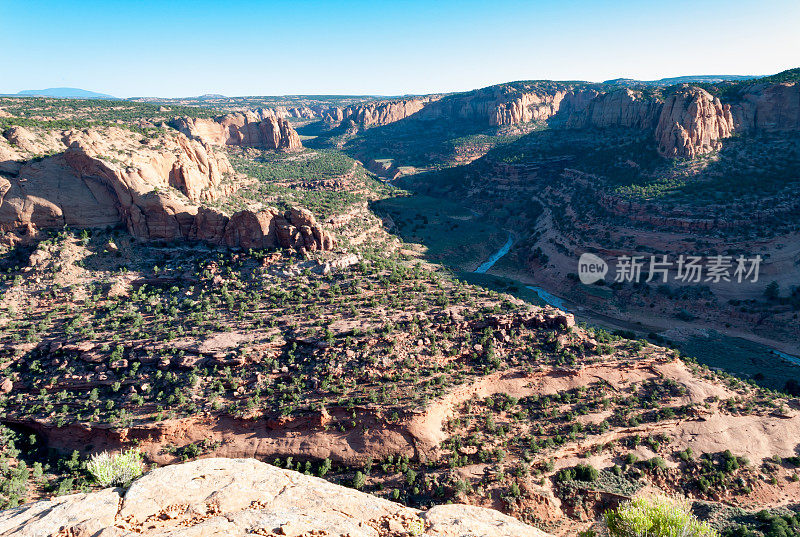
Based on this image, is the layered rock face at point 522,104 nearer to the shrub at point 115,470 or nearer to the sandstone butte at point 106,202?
the sandstone butte at point 106,202

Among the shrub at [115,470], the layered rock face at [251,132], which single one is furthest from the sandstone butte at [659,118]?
the shrub at [115,470]

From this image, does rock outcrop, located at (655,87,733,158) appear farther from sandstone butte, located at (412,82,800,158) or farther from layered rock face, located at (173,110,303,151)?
layered rock face, located at (173,110,303,151)

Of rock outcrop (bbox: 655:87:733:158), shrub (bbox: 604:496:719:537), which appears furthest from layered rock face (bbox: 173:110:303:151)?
shrub (bbox: 604:496:719:537)

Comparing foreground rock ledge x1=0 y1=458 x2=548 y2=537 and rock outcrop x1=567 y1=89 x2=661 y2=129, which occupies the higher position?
rock outcrop x1=567 y1=89 x2=661 y2=129

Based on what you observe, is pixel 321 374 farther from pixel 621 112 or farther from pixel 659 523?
pixel 621 112

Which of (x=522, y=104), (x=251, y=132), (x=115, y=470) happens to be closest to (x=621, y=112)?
(x=522, y=104)

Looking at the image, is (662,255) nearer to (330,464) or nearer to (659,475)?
(659,475)

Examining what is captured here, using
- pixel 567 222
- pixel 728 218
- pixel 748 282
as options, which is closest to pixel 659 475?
pixel 748 282
